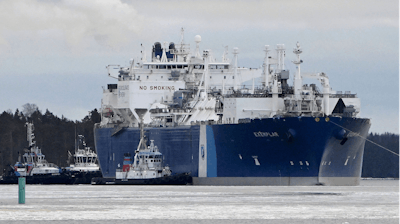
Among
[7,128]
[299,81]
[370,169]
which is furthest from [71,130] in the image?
[299,81]

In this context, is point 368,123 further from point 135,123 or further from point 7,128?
point 7,128

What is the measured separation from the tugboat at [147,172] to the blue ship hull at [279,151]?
156 cm

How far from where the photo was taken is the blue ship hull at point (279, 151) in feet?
167

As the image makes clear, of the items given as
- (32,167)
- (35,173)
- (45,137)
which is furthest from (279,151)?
(45,137)

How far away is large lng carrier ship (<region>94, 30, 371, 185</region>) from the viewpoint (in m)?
51.6

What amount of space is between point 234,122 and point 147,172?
30.7 ft

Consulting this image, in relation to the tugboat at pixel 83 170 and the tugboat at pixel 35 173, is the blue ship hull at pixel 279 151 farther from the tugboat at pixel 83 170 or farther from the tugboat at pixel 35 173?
the tugboat at pixel 35 173

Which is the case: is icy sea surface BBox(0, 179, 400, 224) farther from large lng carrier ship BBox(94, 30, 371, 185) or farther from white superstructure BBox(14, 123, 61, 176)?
white superstructure BBox(14, 123, 61, 176)

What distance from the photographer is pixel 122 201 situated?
1458 inches

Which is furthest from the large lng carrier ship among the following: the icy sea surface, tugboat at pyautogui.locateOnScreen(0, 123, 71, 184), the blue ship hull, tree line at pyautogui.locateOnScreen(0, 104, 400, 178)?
tree line at pyautogui.locateOnScreen(0, 104, 400, 178)

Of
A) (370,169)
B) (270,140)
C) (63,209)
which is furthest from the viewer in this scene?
(370,169)

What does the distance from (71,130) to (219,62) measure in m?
48.1

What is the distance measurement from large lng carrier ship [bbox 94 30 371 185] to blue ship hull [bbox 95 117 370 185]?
0.06 metres

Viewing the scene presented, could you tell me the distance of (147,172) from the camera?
6253cm
